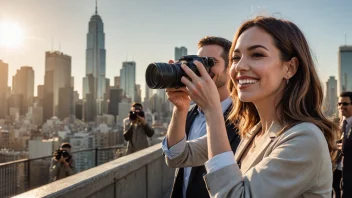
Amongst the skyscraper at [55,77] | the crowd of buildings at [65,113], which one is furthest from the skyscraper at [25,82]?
the skyscraper at [55,77]

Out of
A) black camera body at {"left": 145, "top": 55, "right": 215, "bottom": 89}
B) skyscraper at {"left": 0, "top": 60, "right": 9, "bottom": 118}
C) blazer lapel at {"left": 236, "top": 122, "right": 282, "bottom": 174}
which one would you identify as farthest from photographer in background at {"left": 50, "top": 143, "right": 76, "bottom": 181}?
skyscraper at {"left": 0, "top": 60, "right": 9, "bottom": 118}

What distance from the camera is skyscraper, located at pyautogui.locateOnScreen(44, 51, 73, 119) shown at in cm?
5887

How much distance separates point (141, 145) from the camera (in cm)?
759

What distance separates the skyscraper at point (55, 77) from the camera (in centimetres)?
5887

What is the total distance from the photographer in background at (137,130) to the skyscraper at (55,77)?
5013 centimetres

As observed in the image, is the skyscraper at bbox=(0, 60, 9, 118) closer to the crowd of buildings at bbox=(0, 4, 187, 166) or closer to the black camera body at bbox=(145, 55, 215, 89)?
the crowd of buildings at bbox=(0, 4, 187, 166)

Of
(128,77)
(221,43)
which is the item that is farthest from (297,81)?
(128,77)

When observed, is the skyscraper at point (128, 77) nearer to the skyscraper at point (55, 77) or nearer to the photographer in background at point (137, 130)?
the skyscraper at point (55, 77)

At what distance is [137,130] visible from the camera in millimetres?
7605

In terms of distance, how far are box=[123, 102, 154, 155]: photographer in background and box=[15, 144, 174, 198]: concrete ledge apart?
86cm

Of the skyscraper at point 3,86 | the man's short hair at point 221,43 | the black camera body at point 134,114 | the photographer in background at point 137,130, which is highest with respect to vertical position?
the skyscraper at point 3,86

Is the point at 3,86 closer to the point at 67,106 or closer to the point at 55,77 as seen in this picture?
the point at 67,106

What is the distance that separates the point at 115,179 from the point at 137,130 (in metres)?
3.69

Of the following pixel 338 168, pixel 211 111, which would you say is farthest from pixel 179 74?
pixel 338 168
